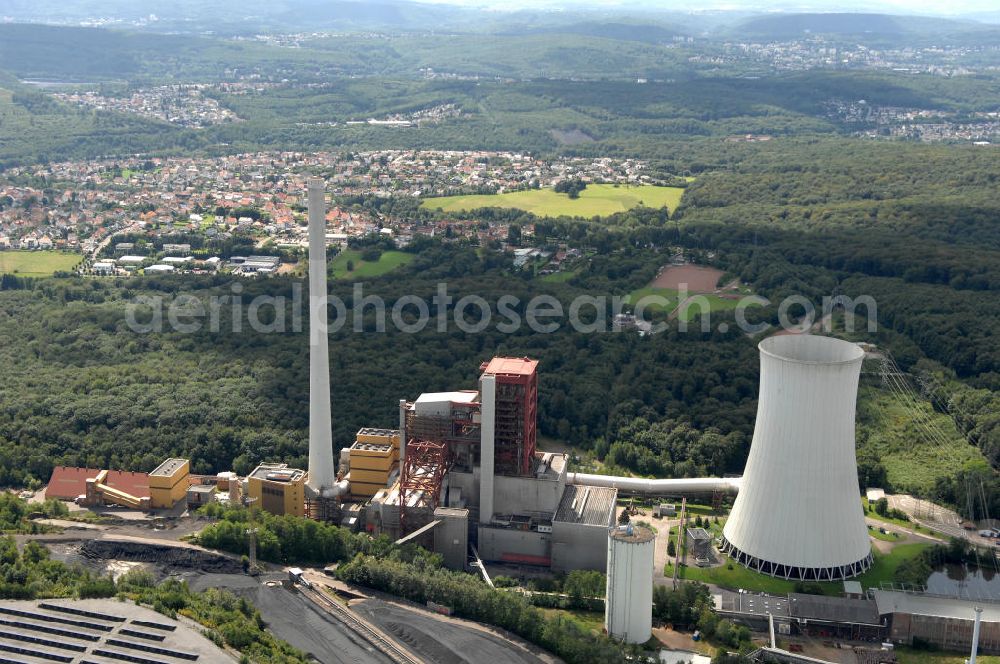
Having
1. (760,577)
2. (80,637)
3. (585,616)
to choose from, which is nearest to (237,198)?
(760,577)

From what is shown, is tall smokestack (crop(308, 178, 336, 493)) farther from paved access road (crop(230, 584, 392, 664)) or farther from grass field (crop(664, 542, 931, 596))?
grass field (crop(664, 542, 931, 596))

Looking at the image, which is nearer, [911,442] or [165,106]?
[911,442]

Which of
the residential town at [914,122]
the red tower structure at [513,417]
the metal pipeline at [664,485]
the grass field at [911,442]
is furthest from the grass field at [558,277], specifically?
the residential town at [914,122]

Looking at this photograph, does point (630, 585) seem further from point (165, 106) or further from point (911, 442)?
point (165, 106)

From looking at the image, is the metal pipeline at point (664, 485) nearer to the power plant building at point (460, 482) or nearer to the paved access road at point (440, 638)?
the power plant building at point (460, 482)

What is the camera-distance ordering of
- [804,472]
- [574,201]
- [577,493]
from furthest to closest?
[574,201] → [577,493] → [804,472]
